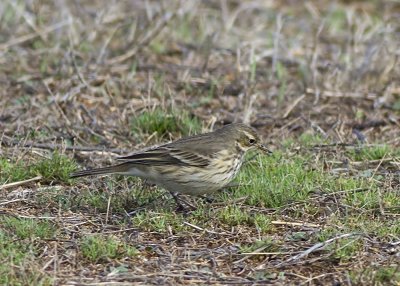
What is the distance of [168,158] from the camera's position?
7051mm

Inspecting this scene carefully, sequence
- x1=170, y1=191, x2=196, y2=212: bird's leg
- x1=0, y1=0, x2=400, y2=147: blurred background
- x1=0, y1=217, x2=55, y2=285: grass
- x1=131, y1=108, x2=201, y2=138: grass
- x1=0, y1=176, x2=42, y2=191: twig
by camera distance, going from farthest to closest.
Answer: x1=0, y1=0, x2=400, y2=147: blurred background < x1=131, y1=108, x2=201, y2=138: grass < x1=0, y1=176, x2=42, y2=191: twig < x1=170, y1=191, x2=196, y2=212: bird's leg < x1=0, y1=217, x2=55, y2=285: grass

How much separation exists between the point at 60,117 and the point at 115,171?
244 cm

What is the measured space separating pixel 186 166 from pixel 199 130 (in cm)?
196

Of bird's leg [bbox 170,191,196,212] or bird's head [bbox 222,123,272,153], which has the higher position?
bird's head [bbox 222,123,272,153]

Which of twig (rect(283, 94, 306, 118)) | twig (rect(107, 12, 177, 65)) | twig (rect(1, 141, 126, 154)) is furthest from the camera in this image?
twig (rect(107, 12, 177, 65))

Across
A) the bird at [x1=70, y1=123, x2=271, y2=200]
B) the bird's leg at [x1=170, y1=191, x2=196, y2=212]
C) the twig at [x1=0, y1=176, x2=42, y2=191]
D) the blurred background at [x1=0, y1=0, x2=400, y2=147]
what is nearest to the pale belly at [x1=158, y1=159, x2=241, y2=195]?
the bird at [x1=70, y1=123, x2=271, y2=200]

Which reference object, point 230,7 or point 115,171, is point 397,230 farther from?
point 230,7

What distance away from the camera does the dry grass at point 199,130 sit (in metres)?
5.97

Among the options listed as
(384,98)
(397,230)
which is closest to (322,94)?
(384,98)

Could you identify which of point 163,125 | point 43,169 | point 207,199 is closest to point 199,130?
Result: point 163,125

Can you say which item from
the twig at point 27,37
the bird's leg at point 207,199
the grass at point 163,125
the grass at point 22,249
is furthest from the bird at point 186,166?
the twig at point 27,37

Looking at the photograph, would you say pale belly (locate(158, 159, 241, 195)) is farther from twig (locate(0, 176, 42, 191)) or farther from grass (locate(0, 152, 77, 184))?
twig (locate(0, 176, 42, 191))

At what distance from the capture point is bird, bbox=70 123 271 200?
22.9ft

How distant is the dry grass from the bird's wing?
1.17ft
